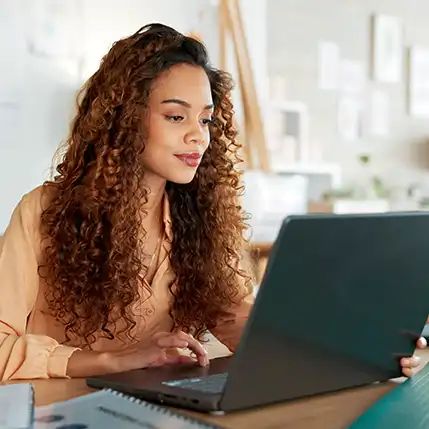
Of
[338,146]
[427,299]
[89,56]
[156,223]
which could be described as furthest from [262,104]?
[427,299]

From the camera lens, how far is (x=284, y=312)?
922 mm

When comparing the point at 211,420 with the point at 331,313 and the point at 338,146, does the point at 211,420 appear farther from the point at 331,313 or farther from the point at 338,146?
the point at 338,146

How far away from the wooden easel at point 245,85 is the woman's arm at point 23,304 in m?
2.56

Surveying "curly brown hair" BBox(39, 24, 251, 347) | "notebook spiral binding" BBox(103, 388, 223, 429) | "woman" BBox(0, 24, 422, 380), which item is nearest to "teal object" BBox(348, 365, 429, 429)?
"notebook spiral binding" BBox(103, 388, 223, 429)

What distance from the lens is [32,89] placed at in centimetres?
323

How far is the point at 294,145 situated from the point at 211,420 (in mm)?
3574

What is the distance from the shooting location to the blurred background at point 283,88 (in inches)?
127

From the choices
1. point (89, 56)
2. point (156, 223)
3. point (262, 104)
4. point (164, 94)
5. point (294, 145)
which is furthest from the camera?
point (294, 145)

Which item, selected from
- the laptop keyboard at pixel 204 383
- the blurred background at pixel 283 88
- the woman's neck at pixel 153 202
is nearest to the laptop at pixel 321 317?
the laptop keyboard at pixel 204 383

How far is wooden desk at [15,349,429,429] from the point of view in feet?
3.00

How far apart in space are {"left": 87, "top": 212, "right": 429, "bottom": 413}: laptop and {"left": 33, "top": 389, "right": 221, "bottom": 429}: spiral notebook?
38mm

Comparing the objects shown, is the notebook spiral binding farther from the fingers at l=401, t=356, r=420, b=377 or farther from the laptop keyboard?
the fingers at l=401, t=356, r=420, b=377

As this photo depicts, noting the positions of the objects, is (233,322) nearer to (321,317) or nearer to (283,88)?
(321,317)

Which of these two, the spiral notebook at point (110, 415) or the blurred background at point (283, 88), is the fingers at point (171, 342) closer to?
the spiral notebook at point (110, 415)
